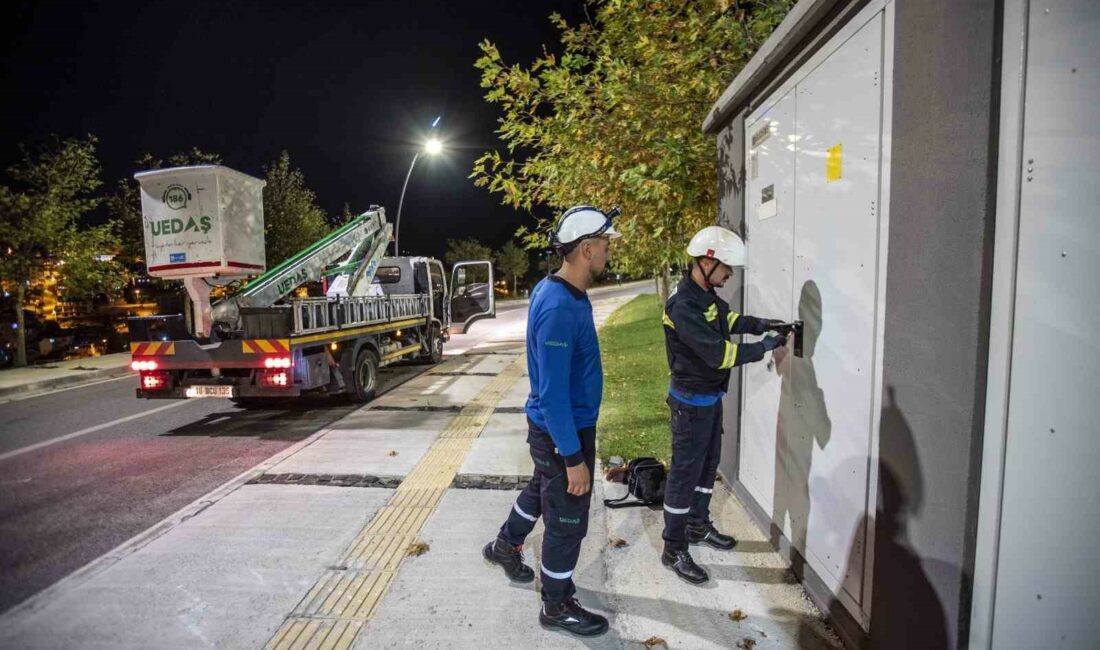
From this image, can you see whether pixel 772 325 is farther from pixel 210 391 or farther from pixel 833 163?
pixel 210 391

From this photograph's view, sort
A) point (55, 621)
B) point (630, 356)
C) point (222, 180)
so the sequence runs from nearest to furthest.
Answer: point (55, 621) → point (222, 180) → point (630, 356)

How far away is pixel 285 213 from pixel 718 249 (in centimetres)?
1832

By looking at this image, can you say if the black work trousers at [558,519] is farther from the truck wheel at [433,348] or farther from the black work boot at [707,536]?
the truck wheel at [433,348]

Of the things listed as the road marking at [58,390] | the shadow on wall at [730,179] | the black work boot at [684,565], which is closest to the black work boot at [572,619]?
the black work boot at [684,565]

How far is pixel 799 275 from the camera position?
115 inches

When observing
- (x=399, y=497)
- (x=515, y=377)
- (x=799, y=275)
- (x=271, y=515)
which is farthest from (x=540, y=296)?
(x=515, y=377)

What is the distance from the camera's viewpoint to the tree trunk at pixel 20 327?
1275 centimetres

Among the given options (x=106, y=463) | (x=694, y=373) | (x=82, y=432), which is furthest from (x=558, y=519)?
(x=82, y=432)

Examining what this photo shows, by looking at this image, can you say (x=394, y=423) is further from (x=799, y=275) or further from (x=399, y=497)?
(x=799, y=275)

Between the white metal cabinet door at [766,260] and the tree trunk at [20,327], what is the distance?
1605cm

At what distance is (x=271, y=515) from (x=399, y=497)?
88cm

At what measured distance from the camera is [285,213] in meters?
18.3

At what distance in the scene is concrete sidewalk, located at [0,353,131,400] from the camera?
10180mm

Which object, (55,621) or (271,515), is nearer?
(55,621)
